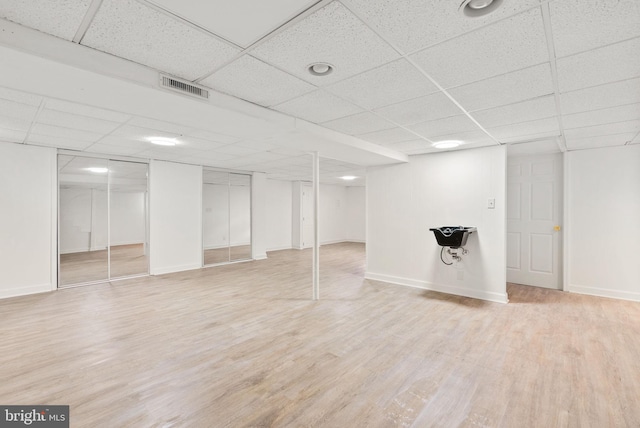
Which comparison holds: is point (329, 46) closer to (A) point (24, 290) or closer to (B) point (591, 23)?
(B) point (591, 23)

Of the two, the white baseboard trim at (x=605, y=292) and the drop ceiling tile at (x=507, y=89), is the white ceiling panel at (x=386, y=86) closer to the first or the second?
the drop ceiling tile at (x=507, y=89)

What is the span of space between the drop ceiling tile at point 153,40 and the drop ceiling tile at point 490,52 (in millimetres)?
1353

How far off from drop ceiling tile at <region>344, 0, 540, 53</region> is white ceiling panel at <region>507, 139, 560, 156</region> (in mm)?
3547

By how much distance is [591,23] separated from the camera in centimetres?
159

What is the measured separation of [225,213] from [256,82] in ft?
20.1

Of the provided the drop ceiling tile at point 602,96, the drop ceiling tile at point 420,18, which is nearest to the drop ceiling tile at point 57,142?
the drop ceiling tile at point 420,18

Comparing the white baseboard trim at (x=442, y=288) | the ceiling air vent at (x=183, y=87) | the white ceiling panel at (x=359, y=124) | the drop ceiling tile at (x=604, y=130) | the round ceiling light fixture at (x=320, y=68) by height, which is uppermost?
the white ceiling panel at (x=359, y=124)

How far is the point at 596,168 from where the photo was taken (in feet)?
15.5

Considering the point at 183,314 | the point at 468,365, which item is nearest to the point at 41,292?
the point at 183,314

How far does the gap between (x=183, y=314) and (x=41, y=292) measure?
2951 mm

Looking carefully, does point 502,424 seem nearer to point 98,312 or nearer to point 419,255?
point 419,255

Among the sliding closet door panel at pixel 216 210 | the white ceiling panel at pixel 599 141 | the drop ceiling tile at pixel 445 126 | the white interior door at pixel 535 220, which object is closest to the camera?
the drop ceiling tile at pixel 445 126

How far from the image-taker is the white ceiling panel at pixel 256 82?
2146mm

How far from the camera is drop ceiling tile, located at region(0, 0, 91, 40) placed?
1471 millimetres
